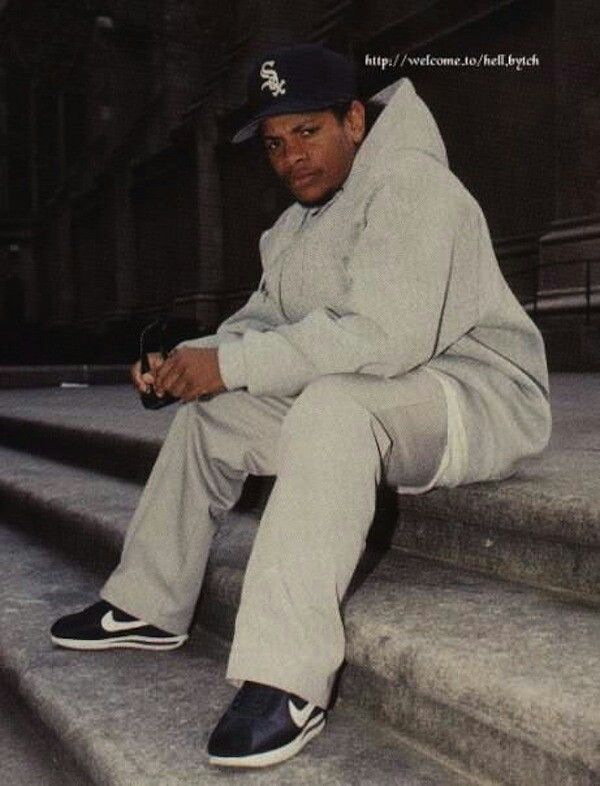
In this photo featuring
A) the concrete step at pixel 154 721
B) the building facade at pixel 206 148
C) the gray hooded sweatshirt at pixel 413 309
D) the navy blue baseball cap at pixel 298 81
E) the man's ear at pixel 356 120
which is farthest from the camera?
the building facade at pixel 206 148

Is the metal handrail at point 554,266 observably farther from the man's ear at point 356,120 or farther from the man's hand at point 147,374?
the man's hand at point 147,374

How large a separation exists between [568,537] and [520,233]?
835cm

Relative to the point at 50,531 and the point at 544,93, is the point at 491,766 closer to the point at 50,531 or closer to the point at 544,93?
the point at 50,531

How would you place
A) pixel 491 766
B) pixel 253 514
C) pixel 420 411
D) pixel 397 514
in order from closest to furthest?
pixel 491 766 < pixel 420 411 < pixel 397 514 < pixel 253 514

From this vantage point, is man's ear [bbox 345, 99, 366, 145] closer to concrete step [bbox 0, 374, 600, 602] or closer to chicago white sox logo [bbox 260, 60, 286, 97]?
chicago white sox logo [bbox 260, 60, 286, 97]

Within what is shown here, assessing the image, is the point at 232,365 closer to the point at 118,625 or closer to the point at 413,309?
the point at 413,309

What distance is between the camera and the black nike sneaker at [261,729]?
156 centimetres

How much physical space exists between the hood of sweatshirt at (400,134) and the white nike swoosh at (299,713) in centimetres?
113

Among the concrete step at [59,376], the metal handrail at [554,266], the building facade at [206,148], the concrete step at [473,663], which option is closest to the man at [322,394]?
the concrete step at [473,663]

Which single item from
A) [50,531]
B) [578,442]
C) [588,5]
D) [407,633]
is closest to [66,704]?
[407,633]

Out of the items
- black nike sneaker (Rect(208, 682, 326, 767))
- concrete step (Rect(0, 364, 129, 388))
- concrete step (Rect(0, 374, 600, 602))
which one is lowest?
concrete step (Rect(0, 364, 129, 388))

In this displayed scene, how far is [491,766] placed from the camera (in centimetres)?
149

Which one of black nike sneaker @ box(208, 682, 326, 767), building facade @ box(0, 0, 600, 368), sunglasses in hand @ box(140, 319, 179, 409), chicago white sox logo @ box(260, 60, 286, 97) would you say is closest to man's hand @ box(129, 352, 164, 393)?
sunglasses in hand @ box(140, 319, 179, 409)

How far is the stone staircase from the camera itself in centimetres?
148
